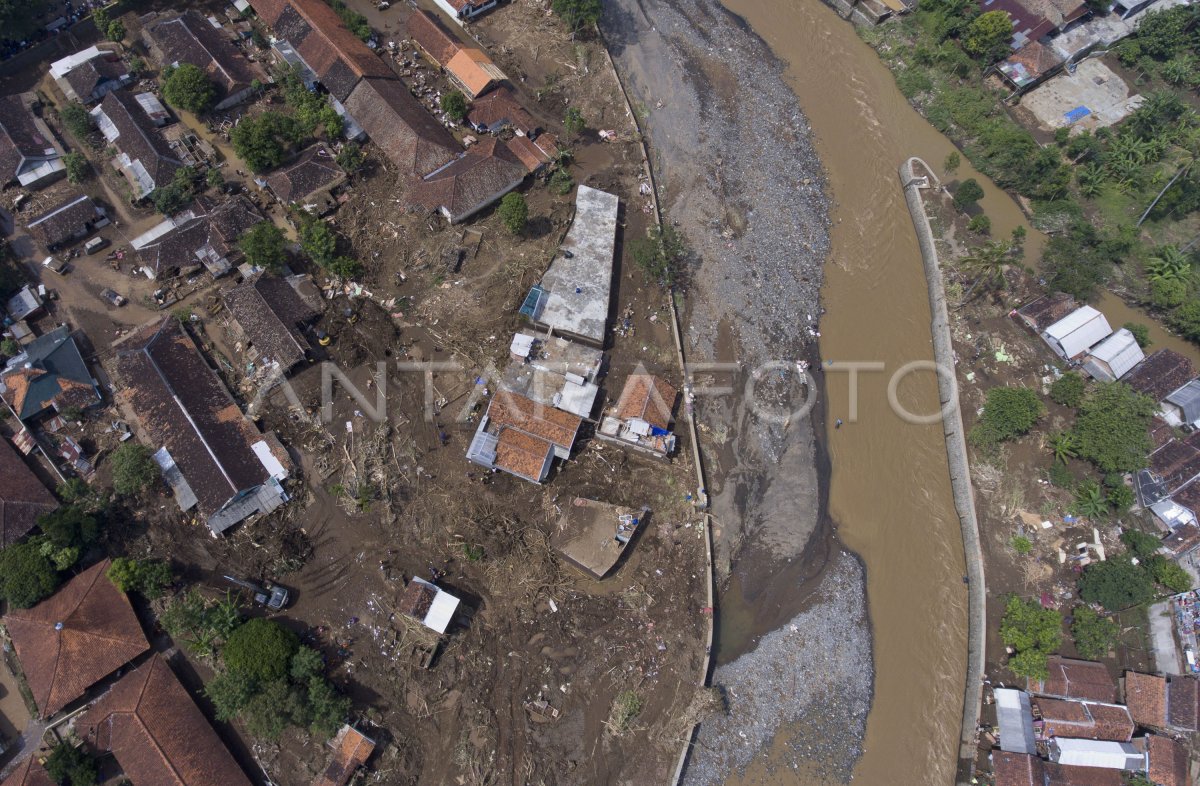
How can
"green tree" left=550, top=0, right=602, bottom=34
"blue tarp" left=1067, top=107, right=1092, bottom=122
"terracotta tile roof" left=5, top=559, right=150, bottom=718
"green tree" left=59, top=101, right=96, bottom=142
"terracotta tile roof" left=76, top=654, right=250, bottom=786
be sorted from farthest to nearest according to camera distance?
1. "blue tarp" left=1067, top=107, right=1092, bottom=122
2. "green tree" left=550, top=0, right=602, bottom=34
3. "green tree" left=59, top=101, right=96, bottom=142
4. "terracotta tile roof" left=5, top=559, right=150, bottom=718
5. "terracotta tile roof" left=76, top=654, right=250, bottom=786

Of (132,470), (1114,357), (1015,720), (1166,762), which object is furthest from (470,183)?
(1166,762)

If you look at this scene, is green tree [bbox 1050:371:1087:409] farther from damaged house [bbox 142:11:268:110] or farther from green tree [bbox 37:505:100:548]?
damaged house [bbox 142:11:268:110]

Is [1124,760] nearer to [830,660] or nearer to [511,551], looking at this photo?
[830,660]

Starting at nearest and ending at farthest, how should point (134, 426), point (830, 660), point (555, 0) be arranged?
point (830, 660)
point (134, 426)
point (555, 0)

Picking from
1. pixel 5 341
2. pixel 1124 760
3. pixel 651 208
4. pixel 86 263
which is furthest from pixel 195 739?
pixel 1124 760

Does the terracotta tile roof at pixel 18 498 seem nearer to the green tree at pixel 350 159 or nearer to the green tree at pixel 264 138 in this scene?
the green tree at pixel 264 138

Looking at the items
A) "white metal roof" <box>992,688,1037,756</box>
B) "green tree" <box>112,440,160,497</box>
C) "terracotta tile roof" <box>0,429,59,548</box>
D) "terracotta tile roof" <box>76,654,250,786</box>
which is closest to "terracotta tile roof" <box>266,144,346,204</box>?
"green tree" <box>112,440,160,497</box>
